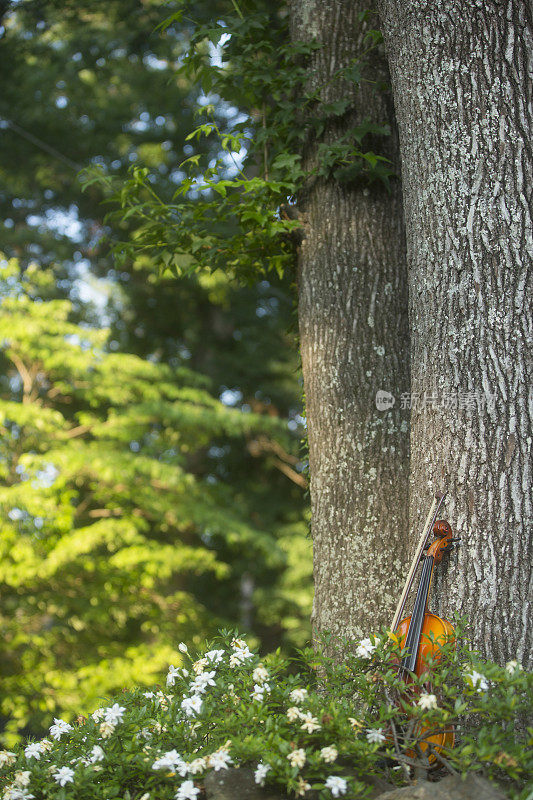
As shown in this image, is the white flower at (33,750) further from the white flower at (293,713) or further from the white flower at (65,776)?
the white flower at (293,713)

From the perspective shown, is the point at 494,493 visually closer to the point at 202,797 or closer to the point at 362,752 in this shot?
the point at 362,752

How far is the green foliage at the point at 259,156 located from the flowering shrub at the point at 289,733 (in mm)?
1816

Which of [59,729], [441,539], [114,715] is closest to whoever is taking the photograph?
[114,715]

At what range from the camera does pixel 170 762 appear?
1.79 meters

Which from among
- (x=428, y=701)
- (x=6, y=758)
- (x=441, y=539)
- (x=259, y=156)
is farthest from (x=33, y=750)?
(x=259, y=156)

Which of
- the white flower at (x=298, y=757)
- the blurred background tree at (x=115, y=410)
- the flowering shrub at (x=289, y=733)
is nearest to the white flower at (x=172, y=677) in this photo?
the flowering shrub at (x=289, y=733)

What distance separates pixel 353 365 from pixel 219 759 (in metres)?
1.63

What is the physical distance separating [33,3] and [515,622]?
6.83m

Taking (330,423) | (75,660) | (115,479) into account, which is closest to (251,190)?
(330,423)

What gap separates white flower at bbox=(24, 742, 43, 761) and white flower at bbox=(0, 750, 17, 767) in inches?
1.5

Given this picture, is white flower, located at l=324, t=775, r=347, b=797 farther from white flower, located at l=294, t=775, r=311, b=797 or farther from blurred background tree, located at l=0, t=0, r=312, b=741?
blurred background tree, located at l=0, t=0, r=312, b=741

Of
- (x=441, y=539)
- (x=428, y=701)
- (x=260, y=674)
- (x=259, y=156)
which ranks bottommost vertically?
(x=428, y=701)

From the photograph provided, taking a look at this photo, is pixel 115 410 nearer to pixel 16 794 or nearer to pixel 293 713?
pixel 16 794
